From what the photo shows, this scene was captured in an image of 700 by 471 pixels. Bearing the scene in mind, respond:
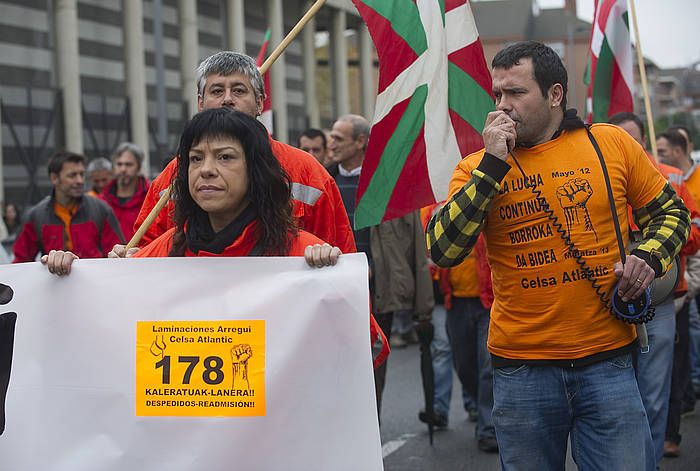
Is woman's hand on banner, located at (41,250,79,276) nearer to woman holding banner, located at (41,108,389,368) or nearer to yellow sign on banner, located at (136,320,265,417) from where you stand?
woman holding banner, located at (41,108,389,368)

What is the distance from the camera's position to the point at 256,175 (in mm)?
3521

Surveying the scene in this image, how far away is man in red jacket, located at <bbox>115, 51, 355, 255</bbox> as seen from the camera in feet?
14.0

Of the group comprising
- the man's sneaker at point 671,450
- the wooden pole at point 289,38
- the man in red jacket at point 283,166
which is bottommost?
the man's sneaker at point 671,450

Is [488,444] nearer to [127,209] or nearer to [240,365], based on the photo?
[127,209]

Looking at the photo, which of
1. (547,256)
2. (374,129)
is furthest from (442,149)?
(547,256)

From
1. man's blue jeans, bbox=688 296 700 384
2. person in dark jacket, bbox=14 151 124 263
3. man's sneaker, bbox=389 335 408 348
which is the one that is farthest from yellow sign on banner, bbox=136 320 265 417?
man's sneaker, bbox=389 335 408 348

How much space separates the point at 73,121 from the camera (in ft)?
94.3

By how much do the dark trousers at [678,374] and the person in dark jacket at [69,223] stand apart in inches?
158

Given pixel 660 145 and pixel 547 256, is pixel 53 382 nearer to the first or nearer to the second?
pixel 547 256

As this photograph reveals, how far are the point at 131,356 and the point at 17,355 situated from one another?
1.38ft

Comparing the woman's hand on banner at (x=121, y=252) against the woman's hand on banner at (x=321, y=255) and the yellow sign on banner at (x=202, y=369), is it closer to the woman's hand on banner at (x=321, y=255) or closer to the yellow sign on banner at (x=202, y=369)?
the yellow sign on banner at (x=202, y=369)

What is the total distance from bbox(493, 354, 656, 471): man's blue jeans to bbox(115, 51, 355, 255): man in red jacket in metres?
0.88

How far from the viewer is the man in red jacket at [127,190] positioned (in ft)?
30.9

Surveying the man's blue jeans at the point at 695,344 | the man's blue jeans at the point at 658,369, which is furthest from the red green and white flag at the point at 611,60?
the man's blue jeans at the point at 695,344
